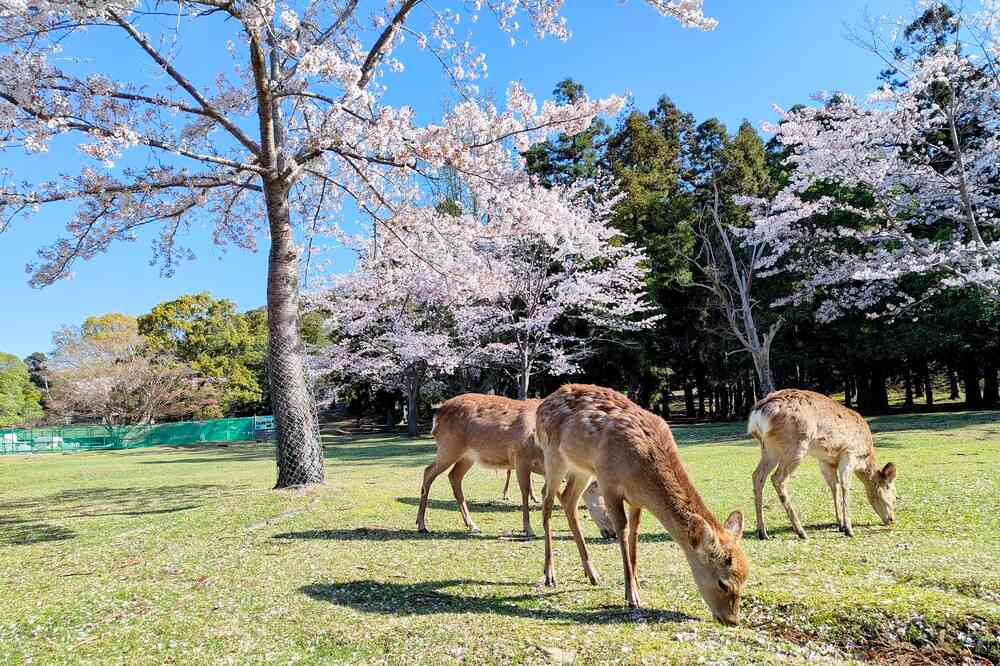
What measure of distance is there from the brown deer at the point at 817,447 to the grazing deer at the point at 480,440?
2.97 m

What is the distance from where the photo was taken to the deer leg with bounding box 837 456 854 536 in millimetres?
7366

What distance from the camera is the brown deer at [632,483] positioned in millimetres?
4355

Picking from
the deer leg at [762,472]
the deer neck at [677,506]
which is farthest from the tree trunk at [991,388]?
the deer neck at [677,506]

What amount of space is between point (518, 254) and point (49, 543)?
2415 cm

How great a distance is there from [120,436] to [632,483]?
168ft

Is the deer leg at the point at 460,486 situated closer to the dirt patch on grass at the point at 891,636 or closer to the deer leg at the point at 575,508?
the deer leg at the point at 575,508

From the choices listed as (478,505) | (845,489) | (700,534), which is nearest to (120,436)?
Answer: (478,505)

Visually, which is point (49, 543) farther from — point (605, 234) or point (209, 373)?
point (209, 373)

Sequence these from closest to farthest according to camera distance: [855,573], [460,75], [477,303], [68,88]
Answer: [855,573] < [68,88] < [460,75] < [477,303]

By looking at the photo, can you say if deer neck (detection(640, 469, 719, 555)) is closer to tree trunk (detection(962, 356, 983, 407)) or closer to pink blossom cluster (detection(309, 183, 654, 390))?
pink blossom cluster (detection(309, 183, 654, 390))

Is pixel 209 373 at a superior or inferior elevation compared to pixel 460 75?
inferior

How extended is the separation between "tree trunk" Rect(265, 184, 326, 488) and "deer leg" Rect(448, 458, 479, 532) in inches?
142

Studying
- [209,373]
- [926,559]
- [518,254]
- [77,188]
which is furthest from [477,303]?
[209,373]

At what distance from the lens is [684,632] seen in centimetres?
419
